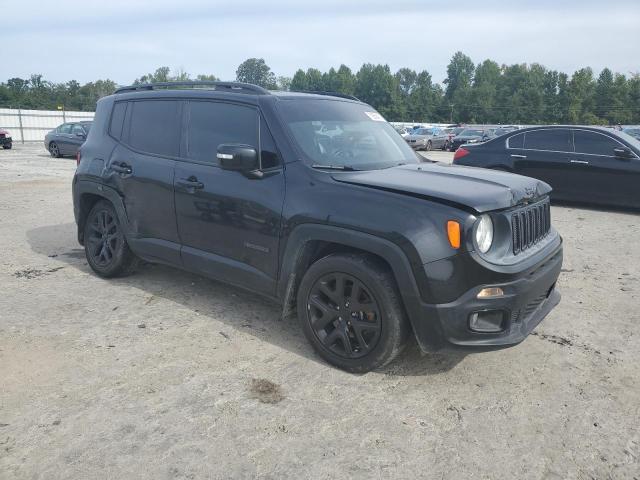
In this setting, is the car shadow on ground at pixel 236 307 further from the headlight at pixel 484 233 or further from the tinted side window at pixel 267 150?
the tinted side window at pixel 267 150

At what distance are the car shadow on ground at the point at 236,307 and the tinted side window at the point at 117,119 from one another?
144cm

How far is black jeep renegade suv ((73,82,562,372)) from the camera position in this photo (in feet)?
10.4

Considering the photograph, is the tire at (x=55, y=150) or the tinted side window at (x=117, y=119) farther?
the tire at (x=55, y=150)

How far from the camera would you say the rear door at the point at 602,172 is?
9.42 m

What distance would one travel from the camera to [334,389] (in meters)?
3.38

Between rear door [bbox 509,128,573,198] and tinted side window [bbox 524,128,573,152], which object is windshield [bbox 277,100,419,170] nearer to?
rear door [bbox 509,128,573,198]

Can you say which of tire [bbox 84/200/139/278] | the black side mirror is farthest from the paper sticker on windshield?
the black side mirror

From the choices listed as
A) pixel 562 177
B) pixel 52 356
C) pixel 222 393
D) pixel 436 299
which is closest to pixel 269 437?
pixel 222 393

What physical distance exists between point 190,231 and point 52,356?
54.0 inches

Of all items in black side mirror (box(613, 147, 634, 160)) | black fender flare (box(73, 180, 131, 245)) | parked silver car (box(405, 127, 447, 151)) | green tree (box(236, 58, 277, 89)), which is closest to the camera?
black fender flare (box(73, 180, 131, 245))

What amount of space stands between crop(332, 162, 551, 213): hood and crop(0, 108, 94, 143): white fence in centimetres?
3730

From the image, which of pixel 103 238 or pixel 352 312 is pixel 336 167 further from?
pixel 103 238

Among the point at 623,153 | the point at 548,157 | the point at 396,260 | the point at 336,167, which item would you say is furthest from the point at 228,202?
the point at 623,153

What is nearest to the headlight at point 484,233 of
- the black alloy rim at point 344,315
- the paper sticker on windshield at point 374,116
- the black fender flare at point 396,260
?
the black fender flare at point 396,260
